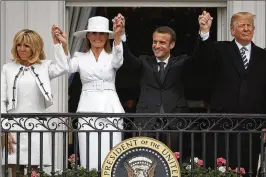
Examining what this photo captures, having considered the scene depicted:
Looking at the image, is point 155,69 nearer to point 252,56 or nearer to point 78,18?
point 252,56

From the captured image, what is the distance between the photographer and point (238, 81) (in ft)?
36.3

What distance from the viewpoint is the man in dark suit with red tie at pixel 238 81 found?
435 inches

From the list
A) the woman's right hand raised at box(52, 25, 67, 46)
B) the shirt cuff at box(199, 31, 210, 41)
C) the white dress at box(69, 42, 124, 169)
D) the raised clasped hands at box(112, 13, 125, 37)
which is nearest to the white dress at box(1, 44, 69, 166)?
the woman's right hand raised at box(52, 25, 67, 46)

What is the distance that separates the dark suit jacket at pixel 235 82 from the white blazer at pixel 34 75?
1.46m

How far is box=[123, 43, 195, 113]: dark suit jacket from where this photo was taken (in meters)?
11.1

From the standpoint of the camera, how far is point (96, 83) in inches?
447

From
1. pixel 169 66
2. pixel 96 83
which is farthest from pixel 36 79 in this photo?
pixel 169 66

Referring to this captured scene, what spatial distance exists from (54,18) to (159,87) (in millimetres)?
2118

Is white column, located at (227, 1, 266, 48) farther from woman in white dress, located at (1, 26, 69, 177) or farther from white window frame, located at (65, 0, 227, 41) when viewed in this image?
woman in white dress, located at (1, 26, 69, 177)

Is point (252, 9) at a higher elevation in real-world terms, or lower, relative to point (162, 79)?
higher

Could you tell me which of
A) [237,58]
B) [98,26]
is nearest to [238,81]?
[237,58]

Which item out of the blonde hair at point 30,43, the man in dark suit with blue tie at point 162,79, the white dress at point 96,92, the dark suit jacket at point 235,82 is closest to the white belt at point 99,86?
the white dress at point 96,92

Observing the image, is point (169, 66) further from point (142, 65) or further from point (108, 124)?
point (108, 124)

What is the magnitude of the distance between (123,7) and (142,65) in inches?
73.5
